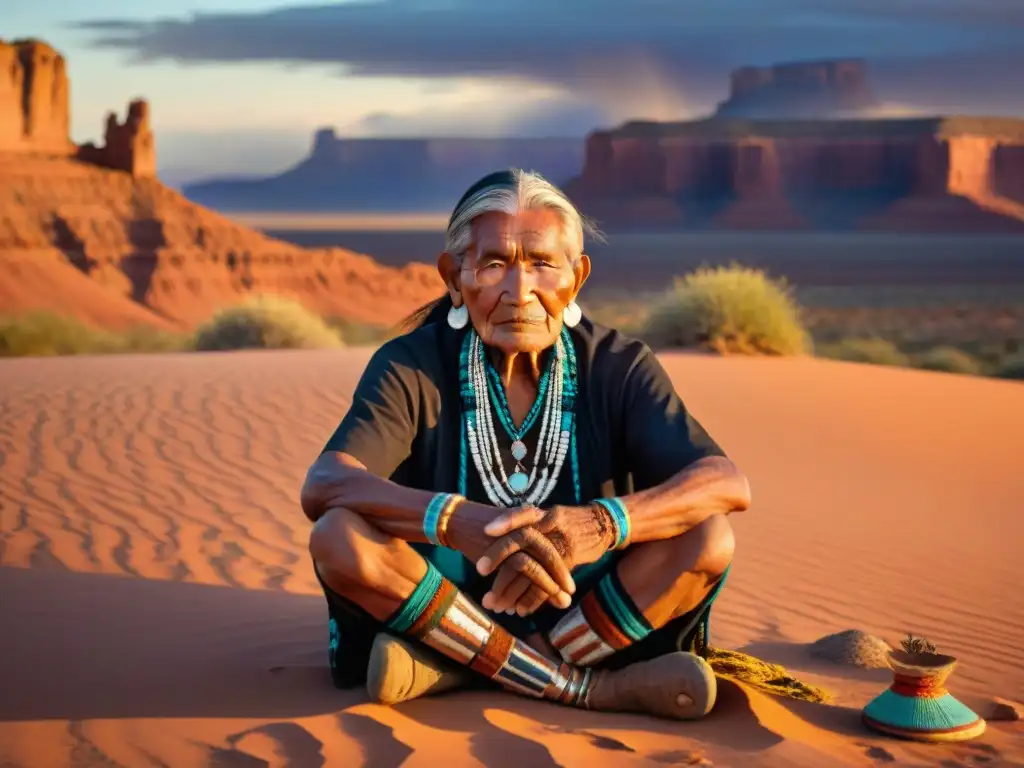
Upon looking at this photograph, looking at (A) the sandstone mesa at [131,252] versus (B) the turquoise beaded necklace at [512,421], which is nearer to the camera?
(B) the turquoise beaded necklace at [512,421]

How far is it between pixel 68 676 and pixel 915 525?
552 centimetres

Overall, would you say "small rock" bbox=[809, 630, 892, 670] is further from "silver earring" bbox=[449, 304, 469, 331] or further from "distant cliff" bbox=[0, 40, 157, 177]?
"distant cliff" bbox=[0, 40, 157, 177]

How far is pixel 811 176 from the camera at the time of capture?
111 metres

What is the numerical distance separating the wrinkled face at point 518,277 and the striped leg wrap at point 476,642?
79cm

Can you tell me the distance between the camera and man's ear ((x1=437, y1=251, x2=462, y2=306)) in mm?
4918

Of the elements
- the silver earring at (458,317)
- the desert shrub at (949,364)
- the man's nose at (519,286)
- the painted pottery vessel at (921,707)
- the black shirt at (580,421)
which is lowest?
the desert shrub at (949,364)

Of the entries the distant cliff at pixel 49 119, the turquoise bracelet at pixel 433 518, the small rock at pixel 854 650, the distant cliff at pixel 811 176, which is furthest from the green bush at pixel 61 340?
the distant cliff at pixel 811 176

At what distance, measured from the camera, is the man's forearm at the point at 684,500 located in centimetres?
450

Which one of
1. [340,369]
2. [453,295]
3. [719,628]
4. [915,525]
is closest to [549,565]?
[453,295]

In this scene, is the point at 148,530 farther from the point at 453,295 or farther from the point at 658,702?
the point at 658,702

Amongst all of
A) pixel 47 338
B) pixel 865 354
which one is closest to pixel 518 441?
pixel 865 354

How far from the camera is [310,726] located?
4418mm

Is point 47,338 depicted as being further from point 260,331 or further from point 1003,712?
point 1003,712

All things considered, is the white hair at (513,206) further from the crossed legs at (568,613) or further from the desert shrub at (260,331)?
the desert shrub at (260,331)
